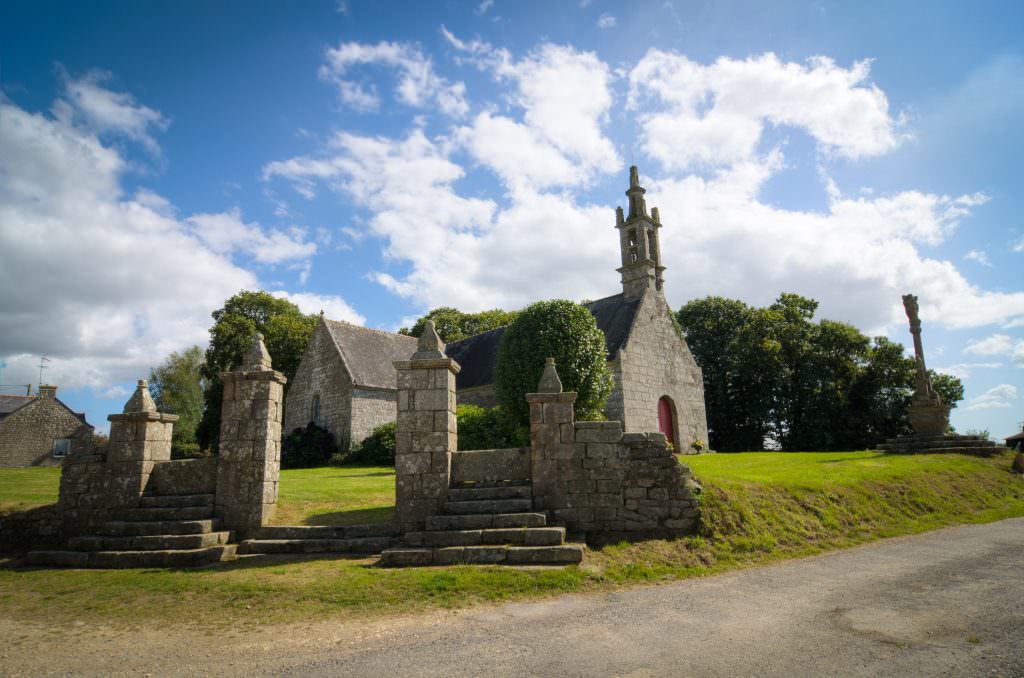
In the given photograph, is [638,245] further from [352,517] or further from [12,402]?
[12,402]

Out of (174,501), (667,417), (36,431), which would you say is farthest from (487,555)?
(36,431)

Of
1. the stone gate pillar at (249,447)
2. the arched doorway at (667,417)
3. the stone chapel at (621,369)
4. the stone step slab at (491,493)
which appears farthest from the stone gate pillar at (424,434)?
the arched doorway at (667,417)

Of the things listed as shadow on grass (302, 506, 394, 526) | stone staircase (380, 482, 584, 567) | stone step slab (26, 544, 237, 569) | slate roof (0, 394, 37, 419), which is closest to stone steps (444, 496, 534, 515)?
stone staircase (380, 482, 584, 567)

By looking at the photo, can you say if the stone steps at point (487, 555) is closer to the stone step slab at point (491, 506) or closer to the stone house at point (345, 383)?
the stone step slab at point (491, 506)

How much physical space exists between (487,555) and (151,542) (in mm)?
5275

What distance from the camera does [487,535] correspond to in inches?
296

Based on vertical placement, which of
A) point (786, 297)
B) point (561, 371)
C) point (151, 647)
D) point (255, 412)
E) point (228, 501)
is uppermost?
point (786, 297)

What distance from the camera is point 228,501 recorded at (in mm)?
8914

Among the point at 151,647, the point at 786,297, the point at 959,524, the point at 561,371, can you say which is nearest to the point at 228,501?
the point at 151,647

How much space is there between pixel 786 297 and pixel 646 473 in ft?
101

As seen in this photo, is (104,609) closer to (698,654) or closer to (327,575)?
(327,575)

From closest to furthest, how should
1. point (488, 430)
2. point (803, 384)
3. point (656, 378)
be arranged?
1. point (488, 430)
2. point (656, 378)
3. point (803, 384)

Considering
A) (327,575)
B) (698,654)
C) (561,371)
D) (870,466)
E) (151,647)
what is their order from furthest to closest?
(561,371), (870,466), (327,575), (151,647), (698,654)

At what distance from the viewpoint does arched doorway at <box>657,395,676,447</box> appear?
2358 centimetres
